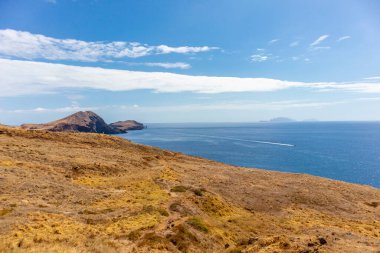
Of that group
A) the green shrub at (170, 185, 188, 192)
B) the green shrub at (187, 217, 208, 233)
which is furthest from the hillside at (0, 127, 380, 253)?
the green shrub at (170, 185, 188, 192)

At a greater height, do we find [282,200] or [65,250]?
[65,250]

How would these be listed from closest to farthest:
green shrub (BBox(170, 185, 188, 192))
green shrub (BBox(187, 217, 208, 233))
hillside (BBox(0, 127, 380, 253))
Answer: hillside (BBox(0, 127, 380, 253)), green shrub (BBox(187, 217, 208, 233)), green shrub (BBox(170, 185, 188, 192))

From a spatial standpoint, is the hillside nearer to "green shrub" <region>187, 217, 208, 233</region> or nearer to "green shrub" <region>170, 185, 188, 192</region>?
"green shrub" <region>187, 217, 208, 233</region>

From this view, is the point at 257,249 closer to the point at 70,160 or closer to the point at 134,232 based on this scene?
the point at 134,232

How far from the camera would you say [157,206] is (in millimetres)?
37094

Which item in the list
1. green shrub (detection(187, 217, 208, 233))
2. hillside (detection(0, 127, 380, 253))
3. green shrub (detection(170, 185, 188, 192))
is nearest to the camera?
hillside (detection(0, 127, 380, 253))

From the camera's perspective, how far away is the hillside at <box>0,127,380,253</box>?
83.7 ft

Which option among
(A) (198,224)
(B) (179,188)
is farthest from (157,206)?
(B) (179,188)

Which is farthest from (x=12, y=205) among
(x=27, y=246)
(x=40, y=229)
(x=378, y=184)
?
(x=378, y=184)

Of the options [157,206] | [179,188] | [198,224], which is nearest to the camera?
[198,224]

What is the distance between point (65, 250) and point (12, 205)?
480 inches

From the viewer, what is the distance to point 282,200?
166 ft

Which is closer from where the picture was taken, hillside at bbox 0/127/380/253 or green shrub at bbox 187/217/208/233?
hillside at bbox 0/127/380/253

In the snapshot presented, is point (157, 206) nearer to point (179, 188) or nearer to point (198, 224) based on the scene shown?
point (198, 224)
